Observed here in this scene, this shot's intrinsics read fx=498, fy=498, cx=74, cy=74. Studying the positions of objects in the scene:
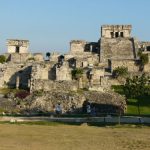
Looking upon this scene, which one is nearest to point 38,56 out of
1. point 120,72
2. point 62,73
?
point 62,73

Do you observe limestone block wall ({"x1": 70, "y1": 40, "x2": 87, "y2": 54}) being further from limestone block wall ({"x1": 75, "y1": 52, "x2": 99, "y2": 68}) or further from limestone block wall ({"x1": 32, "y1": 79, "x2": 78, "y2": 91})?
limestone block wall ({"x1": 32, "y1": 79, "x2": 78, "y2": 91})

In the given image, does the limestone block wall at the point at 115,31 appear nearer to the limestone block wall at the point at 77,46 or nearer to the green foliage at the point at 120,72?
the limestone block wall at the point at 77,46

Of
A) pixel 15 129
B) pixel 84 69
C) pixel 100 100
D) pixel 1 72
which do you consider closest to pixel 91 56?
pixel 84 69

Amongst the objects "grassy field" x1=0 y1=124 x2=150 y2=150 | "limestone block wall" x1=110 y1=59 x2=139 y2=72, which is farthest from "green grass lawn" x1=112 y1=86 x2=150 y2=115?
"grassy field" x1=0 y1=124 x2=150 y2=150

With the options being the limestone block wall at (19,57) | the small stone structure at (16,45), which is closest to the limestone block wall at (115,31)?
the small stone structure at (16,45)

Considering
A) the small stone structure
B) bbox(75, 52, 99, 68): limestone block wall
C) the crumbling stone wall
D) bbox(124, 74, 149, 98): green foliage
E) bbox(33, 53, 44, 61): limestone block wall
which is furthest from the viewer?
the small stone structure

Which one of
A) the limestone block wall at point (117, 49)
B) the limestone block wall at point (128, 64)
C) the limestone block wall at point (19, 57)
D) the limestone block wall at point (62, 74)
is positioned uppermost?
the limestone block wall at point (117, 49)

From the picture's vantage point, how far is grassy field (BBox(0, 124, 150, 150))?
22438mm

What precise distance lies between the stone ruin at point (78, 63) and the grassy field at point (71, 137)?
72.4 feet

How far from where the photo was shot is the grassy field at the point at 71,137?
22.4 m

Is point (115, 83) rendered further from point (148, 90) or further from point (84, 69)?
point (148, 90)

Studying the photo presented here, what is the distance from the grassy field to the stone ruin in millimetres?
22061

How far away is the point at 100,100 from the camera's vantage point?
48844mm

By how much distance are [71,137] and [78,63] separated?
122ft
